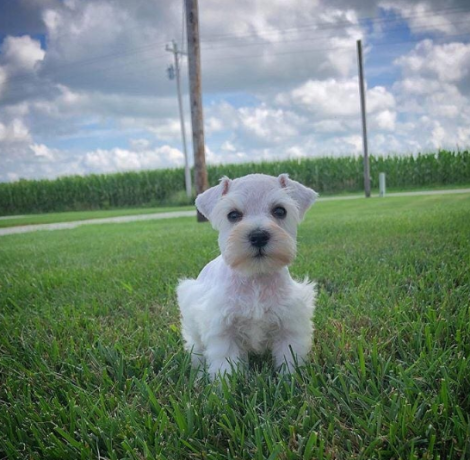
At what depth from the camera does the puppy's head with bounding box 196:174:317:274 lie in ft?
7.74

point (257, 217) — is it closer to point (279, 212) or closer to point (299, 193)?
point (279, 212)

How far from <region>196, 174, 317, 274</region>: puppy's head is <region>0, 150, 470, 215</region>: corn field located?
27299 millimetres

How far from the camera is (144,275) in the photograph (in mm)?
5074

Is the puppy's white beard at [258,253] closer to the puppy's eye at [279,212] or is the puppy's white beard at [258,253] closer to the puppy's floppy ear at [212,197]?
the puppy's eye at [279,212]

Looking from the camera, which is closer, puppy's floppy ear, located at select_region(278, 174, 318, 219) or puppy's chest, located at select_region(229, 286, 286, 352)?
puppy's chest, located at select_region(229, 286, 286, 352)

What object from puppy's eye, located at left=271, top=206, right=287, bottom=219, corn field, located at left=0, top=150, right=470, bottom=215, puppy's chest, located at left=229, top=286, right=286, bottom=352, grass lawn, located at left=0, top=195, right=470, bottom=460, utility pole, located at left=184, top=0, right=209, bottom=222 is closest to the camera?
grass lawn, located at left=0, top=195, right=470, bottom=460

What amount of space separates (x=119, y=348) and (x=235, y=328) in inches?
30.6

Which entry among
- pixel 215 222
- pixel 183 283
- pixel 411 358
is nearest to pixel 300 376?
pixel 411 358

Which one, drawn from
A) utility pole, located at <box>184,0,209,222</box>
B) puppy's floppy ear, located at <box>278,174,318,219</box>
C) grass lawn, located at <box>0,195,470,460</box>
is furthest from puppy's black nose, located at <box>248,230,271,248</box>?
utility pole, located at <box>184,0,209,222</box>

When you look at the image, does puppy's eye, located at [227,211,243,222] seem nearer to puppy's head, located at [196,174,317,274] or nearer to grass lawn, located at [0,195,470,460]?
puppy's head, located at [196,174,317,274]

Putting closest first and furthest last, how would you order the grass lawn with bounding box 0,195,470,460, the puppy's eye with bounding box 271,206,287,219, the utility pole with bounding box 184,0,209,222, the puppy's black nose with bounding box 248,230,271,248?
the grass lawn with bounding box 0,195,470,460, the puppy's black nose with bounding box 248,230,271,248, the puppy's eye with bounding box 271,206,287,219, the utility pole with bounding box 184,0,209,222

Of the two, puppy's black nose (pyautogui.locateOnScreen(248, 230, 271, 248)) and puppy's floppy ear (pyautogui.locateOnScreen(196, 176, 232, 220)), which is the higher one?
puppy's floppy ear (pyautogui.locateOnScreen(196, 176, 232, 220))

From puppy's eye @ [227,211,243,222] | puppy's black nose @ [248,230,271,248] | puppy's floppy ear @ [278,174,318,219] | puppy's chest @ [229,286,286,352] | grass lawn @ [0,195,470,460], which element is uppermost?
puppy's floppy ear @ [278,174,318,219]

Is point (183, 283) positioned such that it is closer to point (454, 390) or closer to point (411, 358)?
point (411, 358)
